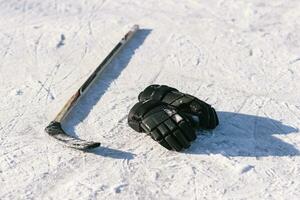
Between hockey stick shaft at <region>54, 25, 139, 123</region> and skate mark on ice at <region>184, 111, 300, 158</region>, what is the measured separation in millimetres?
1302

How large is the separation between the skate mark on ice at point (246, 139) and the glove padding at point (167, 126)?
6.1 inches

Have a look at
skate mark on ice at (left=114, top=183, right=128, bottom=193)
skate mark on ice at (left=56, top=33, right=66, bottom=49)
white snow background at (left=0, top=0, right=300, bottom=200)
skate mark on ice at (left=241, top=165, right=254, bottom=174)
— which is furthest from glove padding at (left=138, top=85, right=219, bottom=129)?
skate mark on ice at (left=56, top=33, right=66, bottom=49)

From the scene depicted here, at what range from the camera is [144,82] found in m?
6.14

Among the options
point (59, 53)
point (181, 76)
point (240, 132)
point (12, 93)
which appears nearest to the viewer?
point (240, 132)

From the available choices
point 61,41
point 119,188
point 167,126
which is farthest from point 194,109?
point 61,41

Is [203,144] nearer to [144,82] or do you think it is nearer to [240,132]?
[240,132]

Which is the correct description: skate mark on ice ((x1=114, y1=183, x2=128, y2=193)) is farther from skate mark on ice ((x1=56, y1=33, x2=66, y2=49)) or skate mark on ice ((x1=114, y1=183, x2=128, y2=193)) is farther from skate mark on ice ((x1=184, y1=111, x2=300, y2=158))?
skate mark on ice ((x1=56, y1=33, x2=66, y2=49))

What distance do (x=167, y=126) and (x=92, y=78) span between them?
1.50 meters

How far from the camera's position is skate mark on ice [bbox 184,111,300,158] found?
16.2 feet

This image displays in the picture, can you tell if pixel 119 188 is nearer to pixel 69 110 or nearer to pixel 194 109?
pixel 194 109

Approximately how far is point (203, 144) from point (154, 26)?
8.94 ft

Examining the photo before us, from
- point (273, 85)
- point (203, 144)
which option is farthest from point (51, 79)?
point (273, 85)

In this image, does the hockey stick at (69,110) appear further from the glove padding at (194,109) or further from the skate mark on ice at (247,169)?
the skate mark on ice at (247,169)

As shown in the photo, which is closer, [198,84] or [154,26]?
[198,84]
